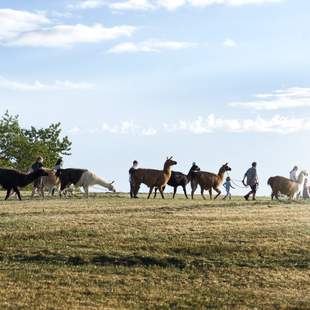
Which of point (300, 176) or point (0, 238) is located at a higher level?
point (300, 176)

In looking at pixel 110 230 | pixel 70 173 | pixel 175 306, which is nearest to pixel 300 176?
pixel 70 173

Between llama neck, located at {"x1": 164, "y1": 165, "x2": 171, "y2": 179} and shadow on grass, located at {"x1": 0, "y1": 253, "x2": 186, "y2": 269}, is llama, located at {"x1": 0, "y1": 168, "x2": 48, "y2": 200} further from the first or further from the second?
shadow on grass, located at {"x1": 0, "y1": 253, "x2": 186, "y2": 269}

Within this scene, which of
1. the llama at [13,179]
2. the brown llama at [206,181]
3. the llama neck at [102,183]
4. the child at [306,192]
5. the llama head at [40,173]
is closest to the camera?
the llama at [13,179]

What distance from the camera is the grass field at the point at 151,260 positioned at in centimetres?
1545

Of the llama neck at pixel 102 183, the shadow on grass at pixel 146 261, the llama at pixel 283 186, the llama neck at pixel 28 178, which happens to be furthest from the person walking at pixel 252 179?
the shadow on grass at pixel 146 261

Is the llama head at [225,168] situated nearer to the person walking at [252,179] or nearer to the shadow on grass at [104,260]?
the person walking at [252,179]

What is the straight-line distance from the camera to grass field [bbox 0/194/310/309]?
50.7ft

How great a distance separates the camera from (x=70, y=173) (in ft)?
117

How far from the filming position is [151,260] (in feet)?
60.2

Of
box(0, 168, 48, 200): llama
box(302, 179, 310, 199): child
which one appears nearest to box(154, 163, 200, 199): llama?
box(302, 179, 310, 199): child

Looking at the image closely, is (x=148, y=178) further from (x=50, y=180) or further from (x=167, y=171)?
(x=50, y=180)

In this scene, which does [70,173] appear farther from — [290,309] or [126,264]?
[290,309]

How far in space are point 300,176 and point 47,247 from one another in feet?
69.7

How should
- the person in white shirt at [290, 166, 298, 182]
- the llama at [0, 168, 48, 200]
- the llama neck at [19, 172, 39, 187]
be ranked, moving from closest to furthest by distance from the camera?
the llama at [0, 168, 48, 200] < the llama neck at [19, 172, 39, 187] < the person in white shirt at [290, 166, 298, 182]
